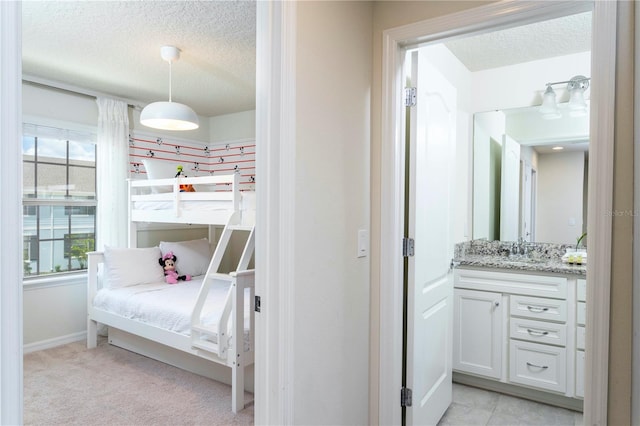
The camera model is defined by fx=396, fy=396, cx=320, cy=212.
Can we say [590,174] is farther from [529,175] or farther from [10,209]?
[529,175]

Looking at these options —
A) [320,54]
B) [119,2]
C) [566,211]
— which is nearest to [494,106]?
[566,211]

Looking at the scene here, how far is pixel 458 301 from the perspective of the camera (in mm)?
2936

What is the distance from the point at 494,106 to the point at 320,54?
227cm

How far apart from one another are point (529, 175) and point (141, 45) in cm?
319

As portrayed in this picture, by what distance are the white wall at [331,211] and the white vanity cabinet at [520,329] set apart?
1358 mm

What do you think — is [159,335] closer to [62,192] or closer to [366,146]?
[62,192]

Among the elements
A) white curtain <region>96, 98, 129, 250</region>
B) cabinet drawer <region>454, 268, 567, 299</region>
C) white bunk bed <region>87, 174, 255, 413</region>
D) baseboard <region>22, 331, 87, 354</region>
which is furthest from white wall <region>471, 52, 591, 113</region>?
baseboard <region>22, 331, 87, 354</region>

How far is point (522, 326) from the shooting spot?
8.91 feet

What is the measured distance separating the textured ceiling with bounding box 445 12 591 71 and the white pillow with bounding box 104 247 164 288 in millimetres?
3327

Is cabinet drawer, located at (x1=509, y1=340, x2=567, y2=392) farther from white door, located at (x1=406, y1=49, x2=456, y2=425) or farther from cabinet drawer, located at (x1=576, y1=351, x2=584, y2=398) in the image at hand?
white door, located at (x1=406, y1=49, x2=456, y2=425)

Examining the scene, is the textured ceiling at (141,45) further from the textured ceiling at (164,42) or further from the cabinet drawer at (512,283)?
the cabinet drawer at (512,283)

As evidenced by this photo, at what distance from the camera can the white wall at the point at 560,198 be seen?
2.98 metres

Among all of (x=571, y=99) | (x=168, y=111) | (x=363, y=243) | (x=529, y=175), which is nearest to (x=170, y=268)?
(x=168, y=111)

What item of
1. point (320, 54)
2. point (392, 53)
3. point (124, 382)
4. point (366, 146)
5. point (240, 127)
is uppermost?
point (240, 127)
